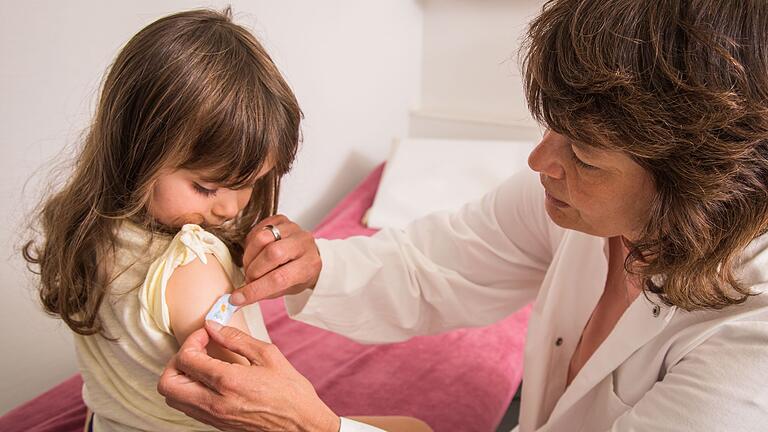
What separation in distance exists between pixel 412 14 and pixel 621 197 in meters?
2.08

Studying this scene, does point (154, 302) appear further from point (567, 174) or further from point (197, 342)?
point (567, 174)

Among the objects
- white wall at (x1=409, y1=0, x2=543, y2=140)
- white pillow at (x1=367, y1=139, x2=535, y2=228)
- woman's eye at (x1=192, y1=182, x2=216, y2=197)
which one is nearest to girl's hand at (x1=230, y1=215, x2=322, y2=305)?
woman's eye at (x1=192, y1=182, x2=216, y2=197)

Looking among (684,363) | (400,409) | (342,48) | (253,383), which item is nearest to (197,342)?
(253,383)

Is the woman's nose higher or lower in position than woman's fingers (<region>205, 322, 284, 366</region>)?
higher

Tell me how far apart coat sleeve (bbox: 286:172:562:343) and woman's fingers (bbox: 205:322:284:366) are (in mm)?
368

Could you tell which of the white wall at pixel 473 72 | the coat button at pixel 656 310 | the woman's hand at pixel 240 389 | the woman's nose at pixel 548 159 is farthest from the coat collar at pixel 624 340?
the white wall at pixel 473 72

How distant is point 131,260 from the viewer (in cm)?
100

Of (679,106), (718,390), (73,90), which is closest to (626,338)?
(718,390)

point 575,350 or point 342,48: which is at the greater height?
point 342,48

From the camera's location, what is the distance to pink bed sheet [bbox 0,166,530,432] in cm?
147

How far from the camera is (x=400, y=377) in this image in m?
1.71

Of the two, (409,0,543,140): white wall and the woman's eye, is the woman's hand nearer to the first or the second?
the woman's eye

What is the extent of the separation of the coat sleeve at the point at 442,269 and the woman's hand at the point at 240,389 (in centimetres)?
37

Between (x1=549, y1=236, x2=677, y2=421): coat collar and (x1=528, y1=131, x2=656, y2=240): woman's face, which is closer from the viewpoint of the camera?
(x1=528, y1=131, x2=656, y2=240): woman's face
